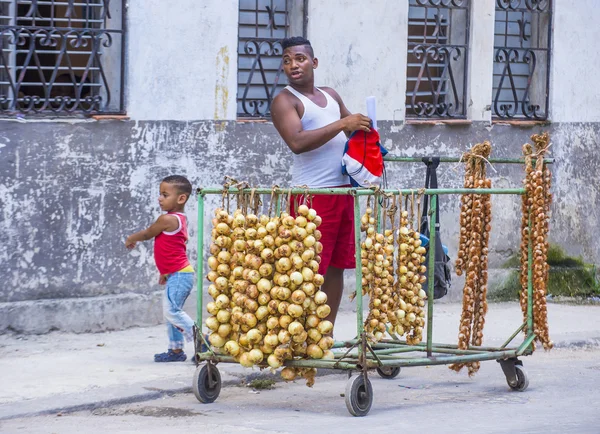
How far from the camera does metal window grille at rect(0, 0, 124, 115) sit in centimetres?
822

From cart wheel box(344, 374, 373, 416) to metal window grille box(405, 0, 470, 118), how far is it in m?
4.44

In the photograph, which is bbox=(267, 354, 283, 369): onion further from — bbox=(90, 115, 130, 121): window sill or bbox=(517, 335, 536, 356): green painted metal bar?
bbox=(90, 115, 130, 121): window sill

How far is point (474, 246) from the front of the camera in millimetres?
7047

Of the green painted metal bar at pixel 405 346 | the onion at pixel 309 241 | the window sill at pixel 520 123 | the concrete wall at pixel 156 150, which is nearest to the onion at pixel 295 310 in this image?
the onion at pixel 309 241

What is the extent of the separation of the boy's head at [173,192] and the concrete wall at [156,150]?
1.07 metres

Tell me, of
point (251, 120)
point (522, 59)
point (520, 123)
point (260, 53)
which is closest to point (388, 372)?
point (251, 120)

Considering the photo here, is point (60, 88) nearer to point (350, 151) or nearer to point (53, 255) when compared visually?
point (53, 255)

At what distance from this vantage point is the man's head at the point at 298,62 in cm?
704

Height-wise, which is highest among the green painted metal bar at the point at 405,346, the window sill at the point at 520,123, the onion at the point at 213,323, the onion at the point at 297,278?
the window sill at the point at 520,123

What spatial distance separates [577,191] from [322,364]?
18.0 ft

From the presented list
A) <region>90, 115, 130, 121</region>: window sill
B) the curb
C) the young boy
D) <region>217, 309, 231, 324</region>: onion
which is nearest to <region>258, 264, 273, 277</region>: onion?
<region>217, 309, 231, 324</region>: onion

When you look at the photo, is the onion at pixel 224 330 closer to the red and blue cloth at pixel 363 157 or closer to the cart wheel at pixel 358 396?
the cart wheel at pixel 358 396

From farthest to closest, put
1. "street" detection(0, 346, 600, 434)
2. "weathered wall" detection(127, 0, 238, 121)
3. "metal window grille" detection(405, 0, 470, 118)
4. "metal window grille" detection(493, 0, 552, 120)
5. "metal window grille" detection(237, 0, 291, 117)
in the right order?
1. "metal window grille" detection(493, 0, 552, 120)
2. "metal window grille" detection(405, 0, 470, 118)
3. "metal window grille" detection(237, 0, 291, 117)
4. "weathered wall" detection(127, 0, 238, 121)
5. "street" detection(0, 346, 600, 434)

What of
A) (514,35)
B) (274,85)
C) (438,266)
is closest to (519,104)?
(514,35)
